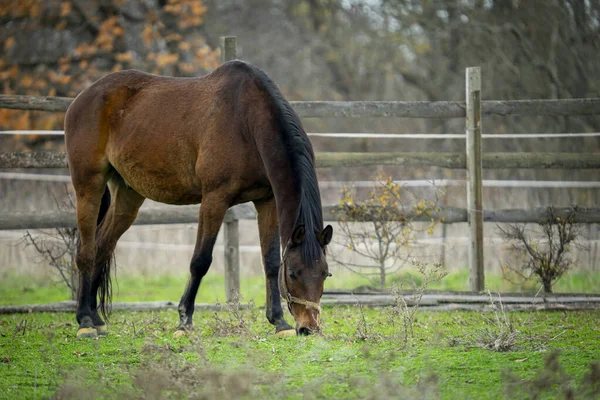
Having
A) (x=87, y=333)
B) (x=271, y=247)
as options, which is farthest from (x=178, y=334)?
(x=271, y=247)

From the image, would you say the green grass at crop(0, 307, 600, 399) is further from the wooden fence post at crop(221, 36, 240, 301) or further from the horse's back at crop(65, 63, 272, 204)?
the wooden fence post at crop(221, 36, 240, 301)

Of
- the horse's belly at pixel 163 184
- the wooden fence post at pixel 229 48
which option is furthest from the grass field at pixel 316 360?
the wooden fence post at pixel 229 48

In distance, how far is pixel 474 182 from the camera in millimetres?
7781

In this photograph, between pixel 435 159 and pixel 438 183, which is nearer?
pixel 435 159

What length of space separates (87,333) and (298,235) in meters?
2.06

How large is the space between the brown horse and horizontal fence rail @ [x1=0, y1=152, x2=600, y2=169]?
1110 mm

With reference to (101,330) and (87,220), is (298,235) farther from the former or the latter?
(87,220)

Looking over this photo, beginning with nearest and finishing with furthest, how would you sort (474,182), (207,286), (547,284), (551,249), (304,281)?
(304,281)
(551,249)
(547,284)
(474,182)
(207,286)

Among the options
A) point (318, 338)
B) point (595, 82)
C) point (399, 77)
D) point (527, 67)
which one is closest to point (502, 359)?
point (318, 338)

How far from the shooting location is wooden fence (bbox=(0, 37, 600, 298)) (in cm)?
766

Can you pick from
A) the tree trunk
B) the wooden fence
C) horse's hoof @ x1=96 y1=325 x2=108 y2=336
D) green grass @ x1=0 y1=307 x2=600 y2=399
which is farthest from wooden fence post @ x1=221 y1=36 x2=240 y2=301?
the tree trunk

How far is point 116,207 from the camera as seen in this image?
265 inches

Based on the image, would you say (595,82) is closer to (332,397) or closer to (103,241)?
(103,241)

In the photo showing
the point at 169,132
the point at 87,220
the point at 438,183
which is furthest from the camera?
the point at 438,183
